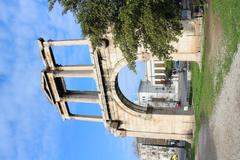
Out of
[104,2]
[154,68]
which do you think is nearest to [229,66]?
[104,2]

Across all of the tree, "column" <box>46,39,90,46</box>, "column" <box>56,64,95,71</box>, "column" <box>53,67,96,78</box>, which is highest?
the tree

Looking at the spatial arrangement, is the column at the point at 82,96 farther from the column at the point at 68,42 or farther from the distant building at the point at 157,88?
the distant building at the point at 157,88

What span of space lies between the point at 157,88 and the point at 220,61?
2579 inches

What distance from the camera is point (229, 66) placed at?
15609 mm

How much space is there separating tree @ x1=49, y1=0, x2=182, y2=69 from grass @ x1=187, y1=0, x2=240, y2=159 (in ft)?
7.60

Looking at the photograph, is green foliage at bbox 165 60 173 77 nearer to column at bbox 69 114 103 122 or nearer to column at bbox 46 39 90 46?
column at bbox 46 39 90 46

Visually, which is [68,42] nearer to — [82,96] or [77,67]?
[77,67]

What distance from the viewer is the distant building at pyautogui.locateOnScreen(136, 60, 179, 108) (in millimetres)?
74706

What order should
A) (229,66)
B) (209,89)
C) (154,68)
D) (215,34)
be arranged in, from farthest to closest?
(154,68) → (209,89) → (215,34) → (229,66)

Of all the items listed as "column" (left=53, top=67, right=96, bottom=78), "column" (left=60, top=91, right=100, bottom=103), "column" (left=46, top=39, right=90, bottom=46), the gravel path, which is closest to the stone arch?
"column" (left=60, top=91, right=100, bottom=103)

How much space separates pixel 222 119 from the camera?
54.2 feet

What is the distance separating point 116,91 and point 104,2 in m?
7.52

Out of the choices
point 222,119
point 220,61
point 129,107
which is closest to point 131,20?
point 220,61

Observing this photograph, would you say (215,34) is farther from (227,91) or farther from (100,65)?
(100,65)
